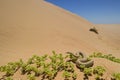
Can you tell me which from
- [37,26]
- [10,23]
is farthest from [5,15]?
[37,26]

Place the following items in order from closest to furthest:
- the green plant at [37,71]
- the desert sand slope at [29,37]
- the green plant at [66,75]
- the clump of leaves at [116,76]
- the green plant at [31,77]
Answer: the clump of leaves at [116,76]
the green plant at [66,75]
the green plant at [31,77]
the green plant at [37,71]
the desert sand slope at [29,37]

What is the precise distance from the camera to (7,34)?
1115 centimetres

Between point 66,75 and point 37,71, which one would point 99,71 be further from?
point 37,71

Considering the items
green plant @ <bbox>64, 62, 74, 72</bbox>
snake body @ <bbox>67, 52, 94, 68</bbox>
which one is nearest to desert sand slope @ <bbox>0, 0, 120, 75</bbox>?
snake body @ <bbox>67, 52, 94, 68</bbox>

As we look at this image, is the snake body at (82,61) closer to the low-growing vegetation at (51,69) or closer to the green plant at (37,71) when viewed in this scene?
the low-growing vegetation at (51,69)

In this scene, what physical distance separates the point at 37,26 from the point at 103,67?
7.43 meters

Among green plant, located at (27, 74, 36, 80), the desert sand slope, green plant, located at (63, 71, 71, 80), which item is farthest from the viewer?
the desert sand slope

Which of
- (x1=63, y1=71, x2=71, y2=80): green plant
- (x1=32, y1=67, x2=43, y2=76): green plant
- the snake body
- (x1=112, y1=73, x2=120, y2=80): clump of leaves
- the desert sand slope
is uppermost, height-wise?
the desert sand slope

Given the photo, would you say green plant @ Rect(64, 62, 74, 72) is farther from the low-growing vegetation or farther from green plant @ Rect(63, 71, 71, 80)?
green plant @ Rect(63, 71, 71, 80)

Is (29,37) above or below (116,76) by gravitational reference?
above

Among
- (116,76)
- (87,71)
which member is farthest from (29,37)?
(116,76)

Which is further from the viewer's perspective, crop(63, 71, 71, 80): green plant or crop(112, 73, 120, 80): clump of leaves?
crop(63, 71, 71, 80): green plant

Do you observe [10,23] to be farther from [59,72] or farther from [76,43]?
[59,72]

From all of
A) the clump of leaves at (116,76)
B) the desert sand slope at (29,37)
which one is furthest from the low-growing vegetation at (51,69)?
the desert sand slope at (29,37)
